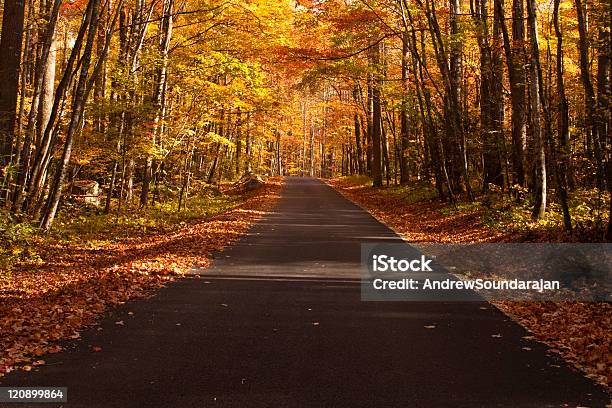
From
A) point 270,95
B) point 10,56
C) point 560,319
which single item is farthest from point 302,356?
point 270,95

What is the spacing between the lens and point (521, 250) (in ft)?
37.3

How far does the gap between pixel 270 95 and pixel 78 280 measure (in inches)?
752

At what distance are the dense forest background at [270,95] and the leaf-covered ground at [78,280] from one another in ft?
4.84

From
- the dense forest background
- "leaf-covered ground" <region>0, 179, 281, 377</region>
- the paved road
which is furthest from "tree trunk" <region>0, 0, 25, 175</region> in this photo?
the paved road

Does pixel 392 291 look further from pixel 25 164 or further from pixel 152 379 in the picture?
pixel 25 164

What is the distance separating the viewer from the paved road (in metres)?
4.55

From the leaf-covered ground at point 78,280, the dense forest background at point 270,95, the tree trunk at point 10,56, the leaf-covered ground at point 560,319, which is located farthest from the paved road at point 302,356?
the tree trunk at point 10,56

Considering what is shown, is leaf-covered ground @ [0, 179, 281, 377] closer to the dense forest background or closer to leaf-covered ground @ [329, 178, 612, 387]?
the dense forest background

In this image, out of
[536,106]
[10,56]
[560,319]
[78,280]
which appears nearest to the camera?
[560,319]

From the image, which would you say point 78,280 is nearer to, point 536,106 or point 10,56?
point 10,56

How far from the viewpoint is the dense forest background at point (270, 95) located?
12.4 meters

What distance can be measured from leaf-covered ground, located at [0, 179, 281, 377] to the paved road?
0.39 m

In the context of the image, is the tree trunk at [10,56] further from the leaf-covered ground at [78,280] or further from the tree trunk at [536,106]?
the tree trunk at [536,106]

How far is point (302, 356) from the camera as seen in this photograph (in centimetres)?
554
